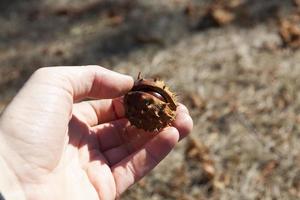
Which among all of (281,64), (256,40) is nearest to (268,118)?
(281,64)

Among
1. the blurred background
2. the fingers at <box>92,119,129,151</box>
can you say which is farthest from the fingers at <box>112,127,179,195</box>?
the blurred background

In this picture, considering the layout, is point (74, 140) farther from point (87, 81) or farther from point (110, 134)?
point (87, 81)

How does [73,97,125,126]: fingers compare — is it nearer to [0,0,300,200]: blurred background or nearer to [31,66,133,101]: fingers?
[31,66,133,101]: fingers

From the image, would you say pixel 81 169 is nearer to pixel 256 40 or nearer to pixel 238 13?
pixel 256 40

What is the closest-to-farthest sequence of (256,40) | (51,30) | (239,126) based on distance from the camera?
1. (239,126)
2. (256,40)
3. (51,30)

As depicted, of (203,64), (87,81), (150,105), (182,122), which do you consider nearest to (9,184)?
(87,81)

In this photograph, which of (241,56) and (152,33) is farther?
(152,33)
